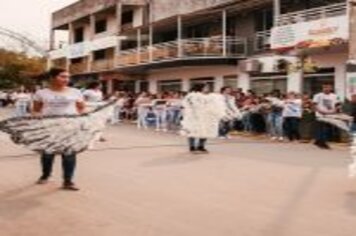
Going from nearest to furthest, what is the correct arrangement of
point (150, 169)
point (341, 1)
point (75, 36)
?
point (150, 169), point (341, 1), point (75, 36)

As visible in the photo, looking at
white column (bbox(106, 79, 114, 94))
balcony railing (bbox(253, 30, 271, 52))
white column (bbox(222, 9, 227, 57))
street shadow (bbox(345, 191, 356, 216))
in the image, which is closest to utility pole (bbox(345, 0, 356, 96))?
balcony railing (bbox(253, 30, 271, 52))

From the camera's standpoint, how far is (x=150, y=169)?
43.5 feet

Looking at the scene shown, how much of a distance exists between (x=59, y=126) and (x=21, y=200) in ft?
3.88

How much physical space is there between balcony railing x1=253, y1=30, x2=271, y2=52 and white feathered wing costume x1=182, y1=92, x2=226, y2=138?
1587cm

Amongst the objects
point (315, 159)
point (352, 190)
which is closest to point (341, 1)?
point (315, 159)

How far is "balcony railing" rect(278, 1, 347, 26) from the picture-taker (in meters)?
28.0

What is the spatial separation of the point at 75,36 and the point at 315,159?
1916 inches

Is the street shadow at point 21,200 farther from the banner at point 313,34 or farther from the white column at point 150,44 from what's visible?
the white column at point 150,44

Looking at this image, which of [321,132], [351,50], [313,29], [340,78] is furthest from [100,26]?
[321,132]

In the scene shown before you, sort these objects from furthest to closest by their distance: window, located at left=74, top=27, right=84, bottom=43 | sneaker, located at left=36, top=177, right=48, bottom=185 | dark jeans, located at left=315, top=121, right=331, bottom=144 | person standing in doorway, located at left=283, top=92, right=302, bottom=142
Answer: window, located at left=74, top=27, right=84, bottom=43 < person standing in doorway, located at left=283, top=92, right=302, bottom=142 < dark jeans, located at left=315, top=121, right=331, bottom=144 < sneaker, located at left=36, top=177, right=48, bottom=185

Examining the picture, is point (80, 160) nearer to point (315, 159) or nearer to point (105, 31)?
point (315, 159)

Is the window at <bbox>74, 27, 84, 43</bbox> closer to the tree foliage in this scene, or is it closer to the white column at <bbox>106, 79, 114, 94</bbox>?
the white column at <bbox>106, 79, 114, 94</bbox>

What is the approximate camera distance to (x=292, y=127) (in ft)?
71.6

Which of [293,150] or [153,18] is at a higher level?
[153,18]
